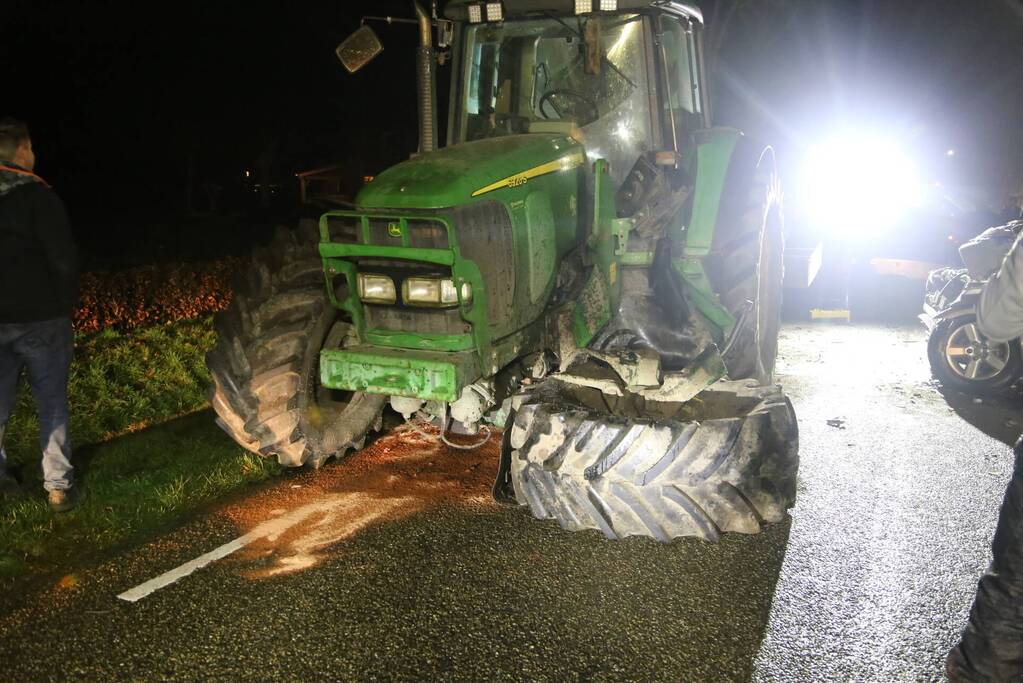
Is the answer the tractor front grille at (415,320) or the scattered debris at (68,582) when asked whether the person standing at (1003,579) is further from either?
the scattered debris at (68,582)

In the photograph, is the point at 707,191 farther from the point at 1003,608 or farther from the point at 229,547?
the point at 229,547

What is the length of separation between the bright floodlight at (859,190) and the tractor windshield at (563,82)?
25.6 ft

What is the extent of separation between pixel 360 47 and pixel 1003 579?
398 cm

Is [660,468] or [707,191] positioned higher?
[707,191]

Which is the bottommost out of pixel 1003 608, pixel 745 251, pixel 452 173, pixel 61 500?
pixel 61 500

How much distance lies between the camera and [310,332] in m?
4.52

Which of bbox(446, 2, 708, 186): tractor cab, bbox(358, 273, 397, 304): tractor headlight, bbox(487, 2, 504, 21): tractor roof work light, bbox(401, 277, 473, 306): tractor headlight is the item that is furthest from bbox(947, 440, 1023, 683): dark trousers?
bbox(487, 2, 504, 21): tractor roof work light

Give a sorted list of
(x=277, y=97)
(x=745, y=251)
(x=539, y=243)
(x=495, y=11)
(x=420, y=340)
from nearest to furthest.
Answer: (x=420, y=340) → (x=539, y=243) → (x=495, y=11) → (x=745, y=251) → (x=277, y=97)

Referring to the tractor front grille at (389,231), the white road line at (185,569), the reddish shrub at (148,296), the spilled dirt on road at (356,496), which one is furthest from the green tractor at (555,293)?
the reddish shrub at (148,296)

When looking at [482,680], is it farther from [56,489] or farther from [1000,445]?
[1000,445]

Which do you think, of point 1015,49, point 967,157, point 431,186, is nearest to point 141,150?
point 431,186

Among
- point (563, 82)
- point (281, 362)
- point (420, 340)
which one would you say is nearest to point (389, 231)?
point (420, 340)

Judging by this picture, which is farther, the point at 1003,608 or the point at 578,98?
the point at 578,98

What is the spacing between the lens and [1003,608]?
9.24 ft
